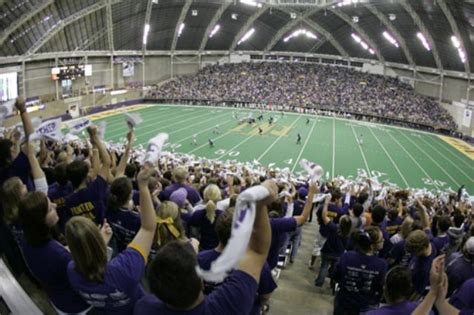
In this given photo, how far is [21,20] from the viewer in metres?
33.6

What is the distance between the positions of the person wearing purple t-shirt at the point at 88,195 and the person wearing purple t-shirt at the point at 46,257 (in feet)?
5.29

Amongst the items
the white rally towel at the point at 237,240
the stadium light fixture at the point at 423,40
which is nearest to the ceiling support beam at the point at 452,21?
the stadium light fixture at the point at 423,40

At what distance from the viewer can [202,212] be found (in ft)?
19.7

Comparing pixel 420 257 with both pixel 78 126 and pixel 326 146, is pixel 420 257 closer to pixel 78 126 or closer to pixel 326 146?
pixel 78 126

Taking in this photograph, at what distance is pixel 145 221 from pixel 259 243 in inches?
40.5

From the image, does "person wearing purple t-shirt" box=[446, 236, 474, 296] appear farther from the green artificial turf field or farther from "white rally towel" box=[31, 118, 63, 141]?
the green artificial turf field

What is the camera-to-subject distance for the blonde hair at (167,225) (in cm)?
460

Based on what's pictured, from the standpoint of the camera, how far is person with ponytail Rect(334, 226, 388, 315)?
5.41 meters

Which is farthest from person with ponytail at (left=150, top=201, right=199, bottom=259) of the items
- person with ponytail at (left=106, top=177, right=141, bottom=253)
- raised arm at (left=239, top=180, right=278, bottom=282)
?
raised arm at (left=239, top=180, right=278, bottom=282)

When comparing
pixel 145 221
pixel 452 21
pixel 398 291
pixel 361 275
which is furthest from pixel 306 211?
pixel 452 21

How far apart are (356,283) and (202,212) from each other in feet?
7.04

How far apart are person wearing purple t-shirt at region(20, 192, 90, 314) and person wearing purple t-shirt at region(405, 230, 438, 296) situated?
3766 millimetres

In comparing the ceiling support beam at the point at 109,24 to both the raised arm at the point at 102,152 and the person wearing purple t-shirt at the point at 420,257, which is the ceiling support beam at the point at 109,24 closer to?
the raised arm at the point at 102,152

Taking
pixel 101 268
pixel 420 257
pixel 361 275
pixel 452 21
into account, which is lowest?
pixel 361 275
